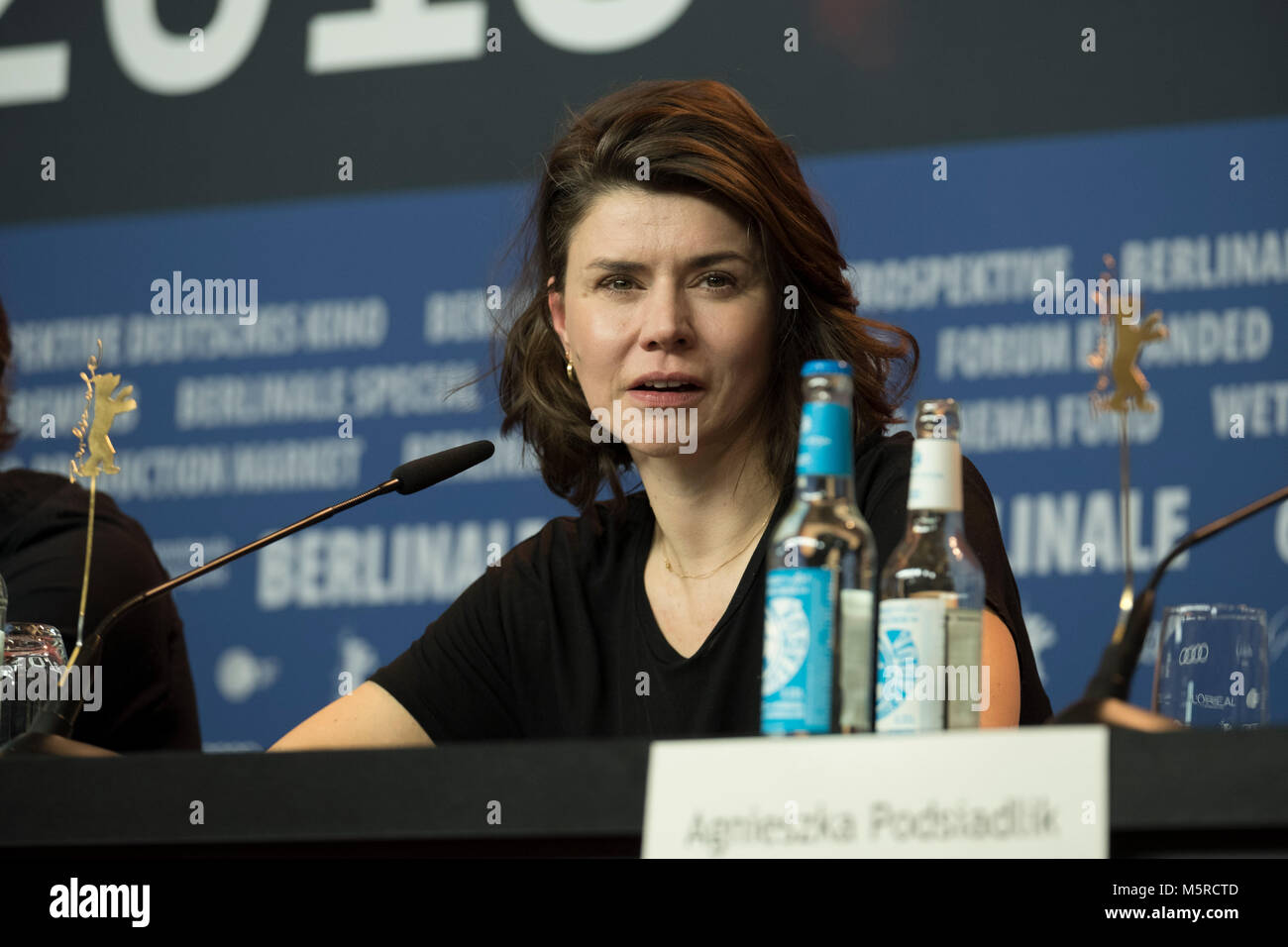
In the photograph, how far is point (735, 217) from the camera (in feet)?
5.17

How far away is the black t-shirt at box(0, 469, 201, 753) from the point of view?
1.96 meters

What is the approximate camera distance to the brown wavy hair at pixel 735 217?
1.58m

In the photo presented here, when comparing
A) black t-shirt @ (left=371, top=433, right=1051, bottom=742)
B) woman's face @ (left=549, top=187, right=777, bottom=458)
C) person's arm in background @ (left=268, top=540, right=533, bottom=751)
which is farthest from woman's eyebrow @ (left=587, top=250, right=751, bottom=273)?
person's arm in background @ (left=268, top=540, right=533, bottom=751)

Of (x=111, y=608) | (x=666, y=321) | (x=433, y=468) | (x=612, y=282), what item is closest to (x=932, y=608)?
(x=433, y=468)

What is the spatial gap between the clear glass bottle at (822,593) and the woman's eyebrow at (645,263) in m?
0.64

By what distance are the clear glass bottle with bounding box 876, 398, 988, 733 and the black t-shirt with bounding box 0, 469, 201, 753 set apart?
126cm

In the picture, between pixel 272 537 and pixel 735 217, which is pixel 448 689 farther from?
pixel 735 217

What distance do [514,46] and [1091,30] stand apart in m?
0.99

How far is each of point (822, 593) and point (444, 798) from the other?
0.23 meters

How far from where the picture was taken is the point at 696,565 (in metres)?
1.62

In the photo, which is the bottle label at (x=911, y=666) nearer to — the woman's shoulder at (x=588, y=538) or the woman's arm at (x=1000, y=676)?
Answer: the woman's arm at (x=1000, y=676)
